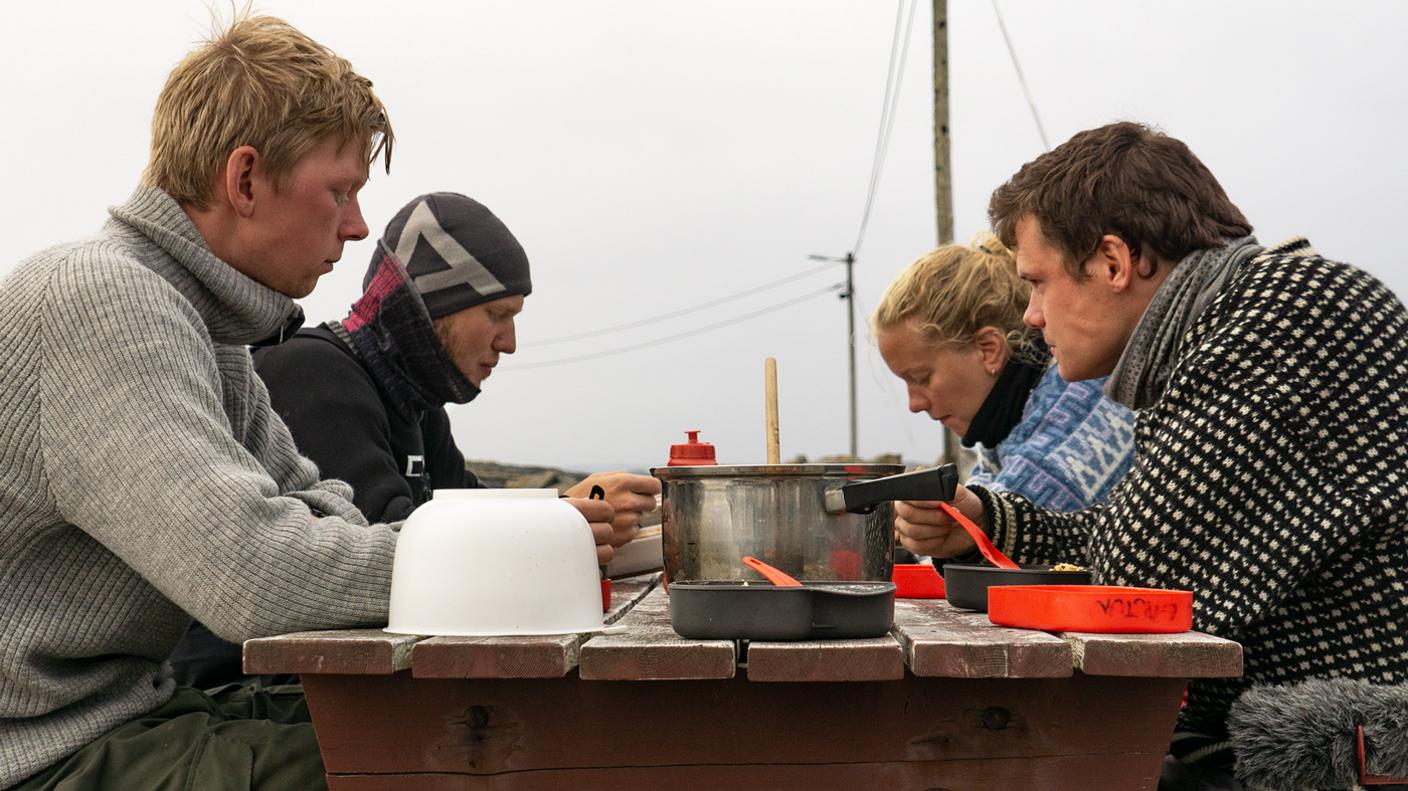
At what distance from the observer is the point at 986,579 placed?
216cm

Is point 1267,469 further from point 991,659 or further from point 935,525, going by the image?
point 991,659

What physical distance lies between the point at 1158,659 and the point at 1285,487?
0.74 meters

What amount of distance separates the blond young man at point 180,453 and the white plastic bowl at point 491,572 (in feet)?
0.47

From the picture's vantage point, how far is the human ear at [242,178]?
92.0 inches

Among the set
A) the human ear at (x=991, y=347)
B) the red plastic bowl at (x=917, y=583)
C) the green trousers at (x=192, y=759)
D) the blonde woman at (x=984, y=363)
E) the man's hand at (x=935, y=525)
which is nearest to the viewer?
the green trousers at (x=192, y=759)

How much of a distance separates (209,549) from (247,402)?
0.90 metres

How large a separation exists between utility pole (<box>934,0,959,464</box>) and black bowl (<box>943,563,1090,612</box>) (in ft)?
37.9

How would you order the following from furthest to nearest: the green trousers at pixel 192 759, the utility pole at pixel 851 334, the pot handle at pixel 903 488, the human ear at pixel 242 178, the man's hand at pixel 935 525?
the utility pole at pixel 851 334 → the man's hand at pixel 935 525 → the human ear at pixel 242 178 → the green trousers at pixel 192 759 → the pot handle at pixel 903 488

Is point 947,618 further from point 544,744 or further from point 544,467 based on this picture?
point 544,467

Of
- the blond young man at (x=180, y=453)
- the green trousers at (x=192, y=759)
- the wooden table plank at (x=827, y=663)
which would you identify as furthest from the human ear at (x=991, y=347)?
the wooden table plank at (x=827, y=663)

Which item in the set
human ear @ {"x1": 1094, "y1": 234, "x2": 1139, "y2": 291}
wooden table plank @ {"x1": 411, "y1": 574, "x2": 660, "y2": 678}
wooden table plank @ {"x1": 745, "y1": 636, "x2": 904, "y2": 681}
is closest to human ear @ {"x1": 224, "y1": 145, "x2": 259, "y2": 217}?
wooden table plank @ {"x1": 411, "y1": 574, "x2": 660, "y2": 678}

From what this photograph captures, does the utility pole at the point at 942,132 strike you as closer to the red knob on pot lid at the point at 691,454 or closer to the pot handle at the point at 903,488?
the red knob on pot lid at the point at 691,454


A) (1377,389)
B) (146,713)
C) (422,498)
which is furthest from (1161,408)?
(422,498)

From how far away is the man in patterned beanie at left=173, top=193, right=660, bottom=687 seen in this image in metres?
3.45
